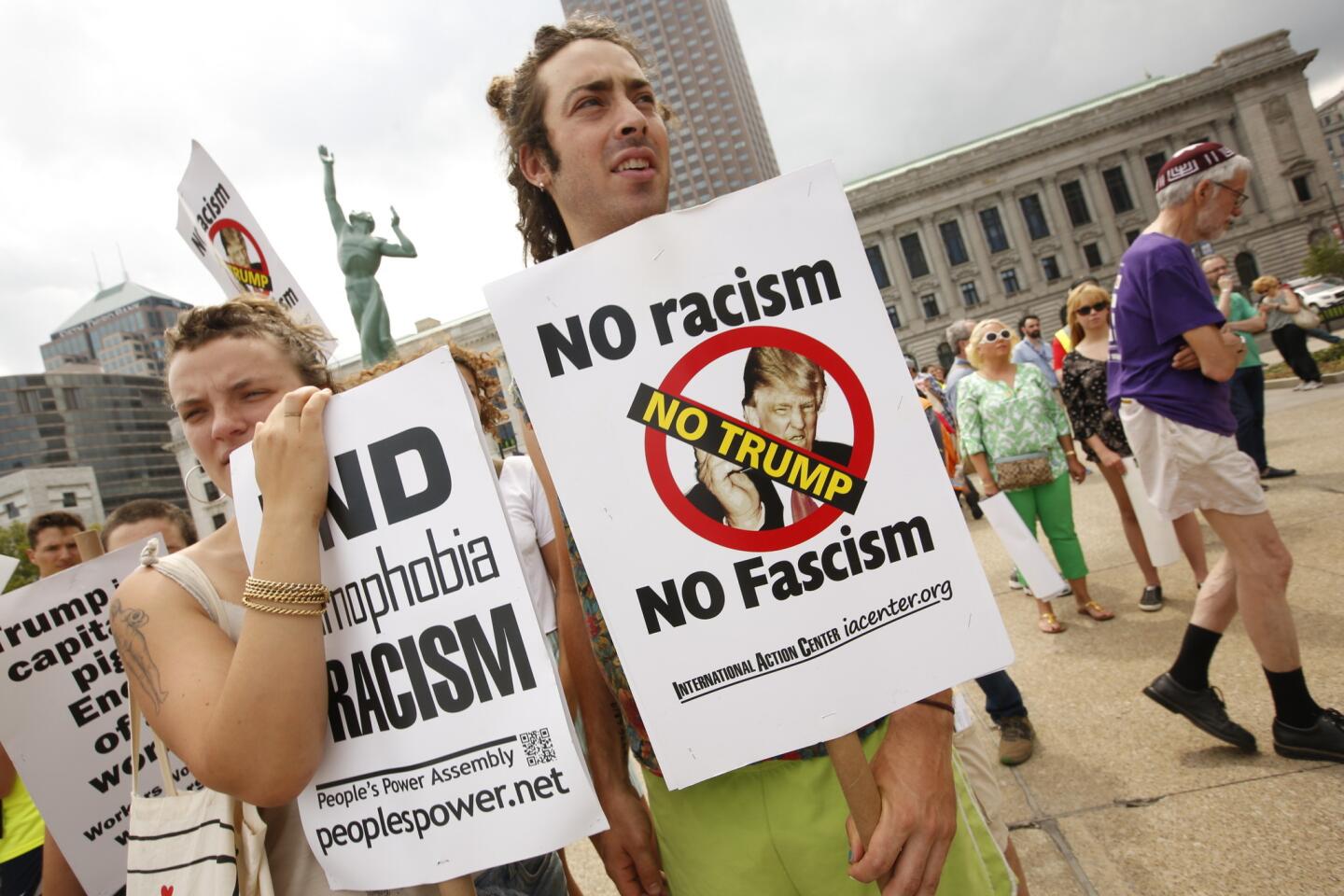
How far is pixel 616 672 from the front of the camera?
4.09 feet

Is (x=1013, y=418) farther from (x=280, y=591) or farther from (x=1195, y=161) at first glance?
(x=280, y=591)

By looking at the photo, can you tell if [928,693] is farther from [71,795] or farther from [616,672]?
[71,795]

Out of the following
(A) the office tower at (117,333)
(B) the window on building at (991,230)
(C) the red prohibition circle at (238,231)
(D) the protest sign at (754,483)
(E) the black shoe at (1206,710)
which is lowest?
(E) the black shoe at (1206,710)

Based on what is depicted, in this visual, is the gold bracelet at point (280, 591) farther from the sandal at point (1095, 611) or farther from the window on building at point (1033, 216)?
the window on building at point (1033, 216)

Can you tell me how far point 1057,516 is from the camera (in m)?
3.81

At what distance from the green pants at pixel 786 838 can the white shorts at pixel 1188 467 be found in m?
1.68

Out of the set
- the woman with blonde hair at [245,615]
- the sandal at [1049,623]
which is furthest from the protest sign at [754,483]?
the sandal at [1049,623]

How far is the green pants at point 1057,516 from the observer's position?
3.76 meters

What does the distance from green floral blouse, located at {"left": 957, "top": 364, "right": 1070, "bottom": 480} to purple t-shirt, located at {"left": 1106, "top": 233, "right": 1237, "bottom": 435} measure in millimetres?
1287

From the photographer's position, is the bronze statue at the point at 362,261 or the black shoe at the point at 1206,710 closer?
the black shoe at the point at 1206,710

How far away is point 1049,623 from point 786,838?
3133mm

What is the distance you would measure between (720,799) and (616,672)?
0.26 metres

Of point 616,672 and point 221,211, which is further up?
point 221,211

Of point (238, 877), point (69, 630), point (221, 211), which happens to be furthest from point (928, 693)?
point (221, 211)
